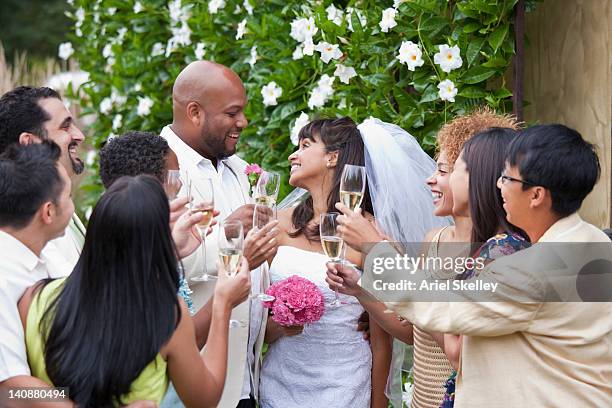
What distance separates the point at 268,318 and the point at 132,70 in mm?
3328

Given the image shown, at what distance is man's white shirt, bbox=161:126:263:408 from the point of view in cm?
354

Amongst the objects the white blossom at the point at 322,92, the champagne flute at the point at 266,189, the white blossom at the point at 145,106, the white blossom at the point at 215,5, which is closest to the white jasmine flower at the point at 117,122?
the white blossom at the point at 145,106

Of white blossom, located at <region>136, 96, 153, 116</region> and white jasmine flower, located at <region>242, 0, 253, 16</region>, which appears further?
white blossom, located at <region>136, 96, 153, 116</region>

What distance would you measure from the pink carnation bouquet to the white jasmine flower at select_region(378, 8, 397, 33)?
59.4 inches

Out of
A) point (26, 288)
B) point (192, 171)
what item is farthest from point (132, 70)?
point (26, 288)

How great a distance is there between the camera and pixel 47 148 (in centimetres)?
268

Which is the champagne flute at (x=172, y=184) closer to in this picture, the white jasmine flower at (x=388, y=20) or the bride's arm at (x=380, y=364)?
the bride's arm at (x=380, y=364)

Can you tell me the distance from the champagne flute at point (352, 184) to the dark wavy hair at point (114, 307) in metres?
0.97

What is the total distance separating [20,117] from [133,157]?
0.56m

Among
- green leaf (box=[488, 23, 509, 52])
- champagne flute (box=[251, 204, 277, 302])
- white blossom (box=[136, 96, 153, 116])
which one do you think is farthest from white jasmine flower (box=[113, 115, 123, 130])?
champagne flute (box=[251, 204, 277, 302])

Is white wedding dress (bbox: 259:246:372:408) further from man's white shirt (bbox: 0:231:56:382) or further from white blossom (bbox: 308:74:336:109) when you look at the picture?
man's white shirt (bbox: 0:231:56:382)

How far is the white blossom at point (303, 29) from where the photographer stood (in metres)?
4.92

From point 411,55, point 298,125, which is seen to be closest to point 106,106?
point 298,125

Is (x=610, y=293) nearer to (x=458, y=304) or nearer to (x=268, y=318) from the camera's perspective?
(x=458, y=304)
